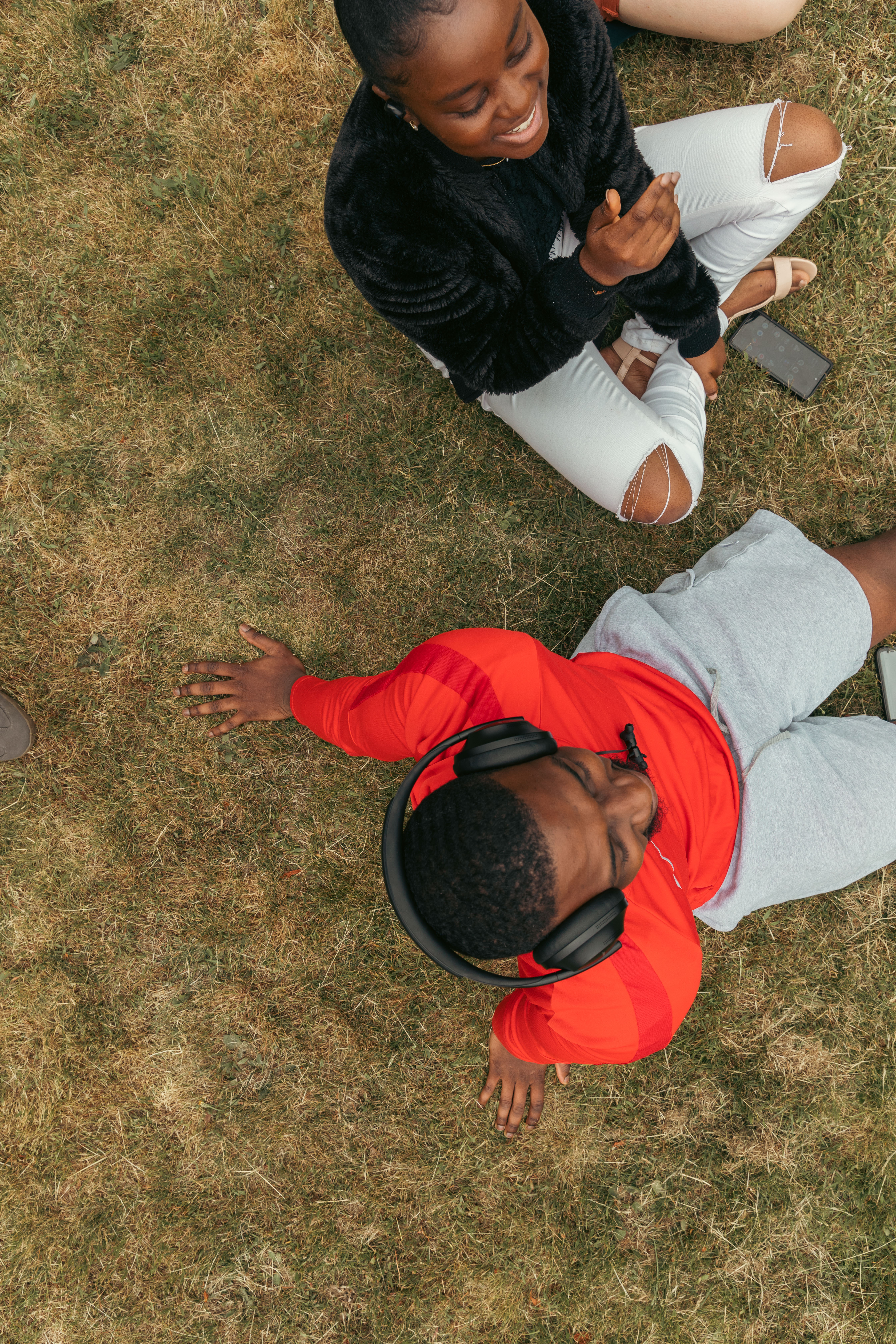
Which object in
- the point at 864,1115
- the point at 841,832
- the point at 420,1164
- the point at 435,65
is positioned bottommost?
the point at 420,1164

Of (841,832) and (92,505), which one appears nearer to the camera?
(841,832)

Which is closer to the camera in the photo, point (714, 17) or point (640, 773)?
point (640, 773)

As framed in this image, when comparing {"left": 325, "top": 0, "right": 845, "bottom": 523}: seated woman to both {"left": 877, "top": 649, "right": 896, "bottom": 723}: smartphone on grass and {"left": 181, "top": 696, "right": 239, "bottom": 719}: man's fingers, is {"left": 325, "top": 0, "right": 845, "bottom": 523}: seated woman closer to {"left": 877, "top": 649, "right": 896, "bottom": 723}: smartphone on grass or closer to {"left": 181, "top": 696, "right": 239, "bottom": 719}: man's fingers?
{"left": 877, "top": 649, "right": 896, "bottom": 723}: smartphone on grass

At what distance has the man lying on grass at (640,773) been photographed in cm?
213

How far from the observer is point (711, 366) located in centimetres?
378

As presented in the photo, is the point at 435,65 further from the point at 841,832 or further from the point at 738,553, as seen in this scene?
the point at 841,832

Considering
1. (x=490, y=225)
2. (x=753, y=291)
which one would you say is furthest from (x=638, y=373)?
(x=490, y=225)

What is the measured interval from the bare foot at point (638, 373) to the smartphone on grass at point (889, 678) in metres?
1.85

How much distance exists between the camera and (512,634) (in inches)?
111

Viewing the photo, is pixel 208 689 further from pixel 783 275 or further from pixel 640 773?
pixel 783 275

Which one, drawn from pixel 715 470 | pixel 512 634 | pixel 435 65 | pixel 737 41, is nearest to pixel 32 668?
pixel 512 634

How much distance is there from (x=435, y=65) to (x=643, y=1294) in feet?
16.6

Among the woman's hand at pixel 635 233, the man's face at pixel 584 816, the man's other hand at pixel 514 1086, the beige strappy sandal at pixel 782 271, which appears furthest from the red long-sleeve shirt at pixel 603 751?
the beige strappy sandal at pixel 782 271

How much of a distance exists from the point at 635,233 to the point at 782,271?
1.89 m
